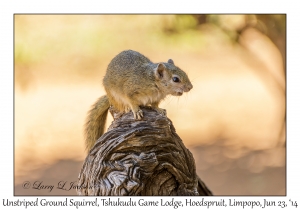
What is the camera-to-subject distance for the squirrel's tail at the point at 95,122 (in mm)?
5254

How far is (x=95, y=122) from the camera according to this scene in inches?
208

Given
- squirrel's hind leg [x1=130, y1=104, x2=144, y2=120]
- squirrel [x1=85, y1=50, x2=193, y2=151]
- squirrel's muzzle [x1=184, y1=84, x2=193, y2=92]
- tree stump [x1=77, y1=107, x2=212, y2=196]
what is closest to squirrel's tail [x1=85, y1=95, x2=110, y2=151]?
squirrel [x1=85, y1=50, x2=193, y2=151]

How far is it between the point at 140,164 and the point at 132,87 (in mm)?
1532

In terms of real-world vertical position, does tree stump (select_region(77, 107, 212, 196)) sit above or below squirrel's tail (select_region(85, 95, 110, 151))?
below

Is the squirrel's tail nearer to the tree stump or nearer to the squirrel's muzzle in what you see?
the squirrel's muzzle

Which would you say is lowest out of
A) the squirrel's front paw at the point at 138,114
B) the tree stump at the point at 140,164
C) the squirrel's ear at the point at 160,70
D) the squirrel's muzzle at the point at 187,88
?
the tree stump at the point at 140,164

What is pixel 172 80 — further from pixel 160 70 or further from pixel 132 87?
pixel 132 87

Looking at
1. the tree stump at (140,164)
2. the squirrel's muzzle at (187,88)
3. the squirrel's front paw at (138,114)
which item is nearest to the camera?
the tree stump at (140,164)

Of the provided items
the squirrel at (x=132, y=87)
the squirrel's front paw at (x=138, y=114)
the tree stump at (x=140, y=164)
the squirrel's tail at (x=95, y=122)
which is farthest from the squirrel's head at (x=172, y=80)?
the tree stump at (x=140, y=164)

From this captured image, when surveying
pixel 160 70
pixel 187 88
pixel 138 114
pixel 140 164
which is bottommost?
pixel 140 164

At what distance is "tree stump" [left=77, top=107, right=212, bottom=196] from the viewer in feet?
12.6

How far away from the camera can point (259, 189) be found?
9117 mm

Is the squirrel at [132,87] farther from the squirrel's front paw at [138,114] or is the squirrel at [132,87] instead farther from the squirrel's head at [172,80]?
the squirrel's front paw at [138,114]

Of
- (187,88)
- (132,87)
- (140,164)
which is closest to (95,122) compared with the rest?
(132,87)
